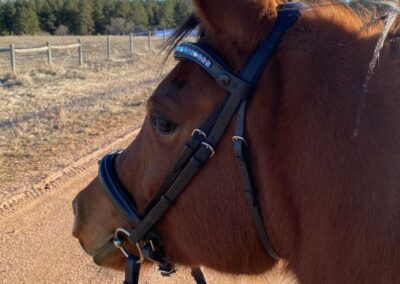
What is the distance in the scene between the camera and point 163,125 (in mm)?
1738

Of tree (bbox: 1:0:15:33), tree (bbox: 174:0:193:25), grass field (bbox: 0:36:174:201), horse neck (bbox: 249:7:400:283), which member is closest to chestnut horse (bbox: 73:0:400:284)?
horse neck (bbox: 249:7:400:283)

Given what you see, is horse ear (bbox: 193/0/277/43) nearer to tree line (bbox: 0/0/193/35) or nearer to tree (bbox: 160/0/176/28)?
tree (bbox: 160/0/176/28)

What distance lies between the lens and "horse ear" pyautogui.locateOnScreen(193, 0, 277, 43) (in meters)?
1.56

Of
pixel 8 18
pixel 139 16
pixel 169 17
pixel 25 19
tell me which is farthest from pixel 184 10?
pixel 8 18

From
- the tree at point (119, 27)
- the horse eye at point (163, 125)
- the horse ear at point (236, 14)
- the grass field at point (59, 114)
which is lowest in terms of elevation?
the tree at point (119, 27)

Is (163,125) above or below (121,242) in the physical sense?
above

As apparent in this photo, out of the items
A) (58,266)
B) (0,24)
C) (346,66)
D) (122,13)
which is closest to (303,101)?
(346,66)

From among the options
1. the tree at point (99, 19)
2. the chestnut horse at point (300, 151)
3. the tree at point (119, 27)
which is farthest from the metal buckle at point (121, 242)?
the tree at point (99, 19)

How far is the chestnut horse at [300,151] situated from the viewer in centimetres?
137

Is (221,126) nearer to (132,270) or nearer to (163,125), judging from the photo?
(163,125)

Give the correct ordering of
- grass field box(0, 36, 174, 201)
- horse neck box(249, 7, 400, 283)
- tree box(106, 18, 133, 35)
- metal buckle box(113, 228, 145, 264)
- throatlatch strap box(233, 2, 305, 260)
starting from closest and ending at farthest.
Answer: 1. horse neck box(249, 7, 400, 283)
2. throatlatch strap box(233, 2, 305, 260)
3. metal buckle box(113, 228, 145, 264)
4. grass field box(0, 36, 174, 201)
5. tree box(106, 18, 133, 35)

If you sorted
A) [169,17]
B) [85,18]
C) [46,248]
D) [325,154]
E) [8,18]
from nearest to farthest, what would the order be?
[325,154]
[46,248]
[169,17]
[8,18]
[85,18]

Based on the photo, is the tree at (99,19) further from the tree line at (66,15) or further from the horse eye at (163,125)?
the horse eye at (163,125)

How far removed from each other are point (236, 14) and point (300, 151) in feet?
1.66
